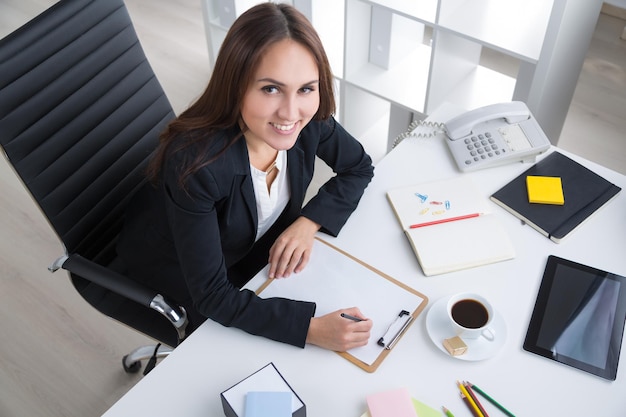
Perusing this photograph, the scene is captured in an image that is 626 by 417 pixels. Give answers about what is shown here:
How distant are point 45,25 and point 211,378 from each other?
84 centimetres

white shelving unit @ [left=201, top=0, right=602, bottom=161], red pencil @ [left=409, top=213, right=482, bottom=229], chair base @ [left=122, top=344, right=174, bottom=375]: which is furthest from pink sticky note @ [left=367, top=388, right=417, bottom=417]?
white shelving unit @ [left=201, top=0, right=602, bottom=161]

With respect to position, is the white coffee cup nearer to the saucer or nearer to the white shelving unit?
the saucer

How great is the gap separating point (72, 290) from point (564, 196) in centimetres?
171

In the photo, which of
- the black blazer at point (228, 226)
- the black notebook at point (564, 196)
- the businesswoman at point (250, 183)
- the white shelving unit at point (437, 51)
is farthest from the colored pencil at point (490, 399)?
the white shelving unit at point (437, 51)

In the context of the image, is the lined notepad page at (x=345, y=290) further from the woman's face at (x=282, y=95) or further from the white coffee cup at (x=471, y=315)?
the woman's face at (x=282, y=95)

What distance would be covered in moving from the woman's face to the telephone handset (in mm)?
454

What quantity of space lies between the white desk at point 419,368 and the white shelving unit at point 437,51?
2.85 ft

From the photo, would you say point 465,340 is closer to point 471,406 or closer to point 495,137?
point 471,406

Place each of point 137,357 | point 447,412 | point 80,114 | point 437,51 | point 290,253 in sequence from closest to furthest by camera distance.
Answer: point 447,412, point 290,253, point 80,114, point 137,357, point 437,51

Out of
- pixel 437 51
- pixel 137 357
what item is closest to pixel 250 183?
pixel 137 357

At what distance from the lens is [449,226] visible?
4.67 ft

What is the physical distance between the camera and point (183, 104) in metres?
3.07

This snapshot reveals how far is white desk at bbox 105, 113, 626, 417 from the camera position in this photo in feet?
3.70

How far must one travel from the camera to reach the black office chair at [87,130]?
1354mm
